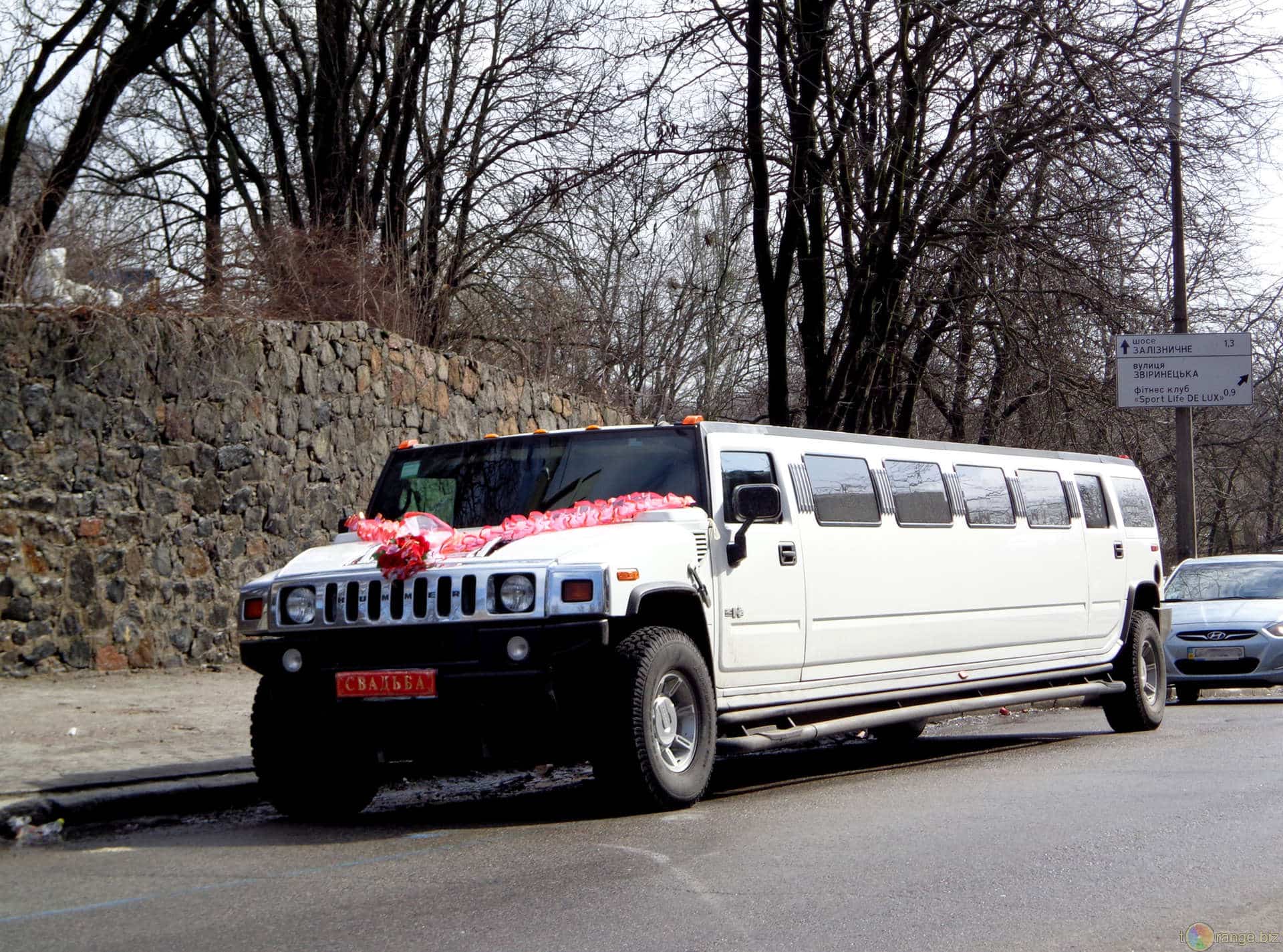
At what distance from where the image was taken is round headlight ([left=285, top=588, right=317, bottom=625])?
25.1ft

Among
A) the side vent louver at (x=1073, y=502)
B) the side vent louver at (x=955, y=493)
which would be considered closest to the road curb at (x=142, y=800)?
the side vent louver at (x=955, y=493)

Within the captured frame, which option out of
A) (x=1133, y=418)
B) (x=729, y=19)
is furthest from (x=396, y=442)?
(x=1133, y=418)

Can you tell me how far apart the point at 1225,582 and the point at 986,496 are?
8.52 metres

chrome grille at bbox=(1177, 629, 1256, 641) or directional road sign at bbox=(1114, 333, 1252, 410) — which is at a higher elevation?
directional road sign at bbox=(1114, 333, 1252, 410)

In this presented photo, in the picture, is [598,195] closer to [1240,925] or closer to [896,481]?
[896,481]

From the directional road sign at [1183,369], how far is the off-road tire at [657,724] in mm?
12701

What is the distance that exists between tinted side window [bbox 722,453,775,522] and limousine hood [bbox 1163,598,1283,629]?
8.94 meters

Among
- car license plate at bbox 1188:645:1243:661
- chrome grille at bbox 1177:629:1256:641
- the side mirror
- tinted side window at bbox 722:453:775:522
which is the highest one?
tinted side window at bbox 722:453:775:522

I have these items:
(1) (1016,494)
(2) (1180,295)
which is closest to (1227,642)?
(2) (1180,295)

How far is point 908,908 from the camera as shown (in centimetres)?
532

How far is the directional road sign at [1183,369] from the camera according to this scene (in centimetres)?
1970

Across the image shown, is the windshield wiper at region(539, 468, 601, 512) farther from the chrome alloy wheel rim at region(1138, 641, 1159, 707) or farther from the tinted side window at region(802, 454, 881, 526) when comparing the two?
the chrome alloy wheel rim at region(1138, 641, 1159, 707)

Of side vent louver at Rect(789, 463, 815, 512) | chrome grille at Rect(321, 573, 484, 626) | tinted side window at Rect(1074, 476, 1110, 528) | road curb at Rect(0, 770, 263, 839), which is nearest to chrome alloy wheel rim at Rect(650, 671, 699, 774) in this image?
chrome grille at Rect(321, 573, 484, 626)

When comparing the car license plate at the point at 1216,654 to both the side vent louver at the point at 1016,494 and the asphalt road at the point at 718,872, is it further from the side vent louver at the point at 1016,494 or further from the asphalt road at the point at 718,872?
the asphalt road at the point at 718,872
